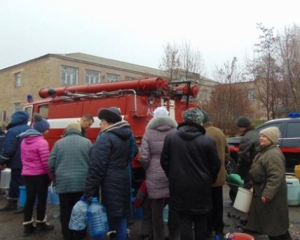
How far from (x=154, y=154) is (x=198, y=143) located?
1.00 m

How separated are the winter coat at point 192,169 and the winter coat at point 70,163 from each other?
1381mm

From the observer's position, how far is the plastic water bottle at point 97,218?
4125 millimetres


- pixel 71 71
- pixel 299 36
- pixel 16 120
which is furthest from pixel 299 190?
pixel 71 71

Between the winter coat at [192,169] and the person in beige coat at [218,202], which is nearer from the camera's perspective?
the winter coat at [192,169]

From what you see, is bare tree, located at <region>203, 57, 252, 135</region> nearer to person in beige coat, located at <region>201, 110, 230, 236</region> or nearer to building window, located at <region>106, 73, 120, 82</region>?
person in beige coat, located at <region>201, 110, 230, 236</region>

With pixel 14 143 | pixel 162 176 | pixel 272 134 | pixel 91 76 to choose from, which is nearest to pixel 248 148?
pixel 272 134

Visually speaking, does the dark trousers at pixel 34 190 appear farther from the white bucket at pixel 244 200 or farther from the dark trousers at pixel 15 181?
the white bucket at pixel 244 200

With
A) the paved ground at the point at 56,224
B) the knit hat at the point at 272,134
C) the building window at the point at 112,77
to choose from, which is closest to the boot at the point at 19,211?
the paved ground at the point at 56,224

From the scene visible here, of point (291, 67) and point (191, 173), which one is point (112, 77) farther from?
point (191, 173)

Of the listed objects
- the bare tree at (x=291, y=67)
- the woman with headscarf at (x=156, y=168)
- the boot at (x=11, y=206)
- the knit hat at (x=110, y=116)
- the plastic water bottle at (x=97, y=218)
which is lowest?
the boot at (x=11, y=206)

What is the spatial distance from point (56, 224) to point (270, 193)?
3.86 metres

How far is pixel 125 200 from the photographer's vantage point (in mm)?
4320

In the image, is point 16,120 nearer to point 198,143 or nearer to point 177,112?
point 177,112

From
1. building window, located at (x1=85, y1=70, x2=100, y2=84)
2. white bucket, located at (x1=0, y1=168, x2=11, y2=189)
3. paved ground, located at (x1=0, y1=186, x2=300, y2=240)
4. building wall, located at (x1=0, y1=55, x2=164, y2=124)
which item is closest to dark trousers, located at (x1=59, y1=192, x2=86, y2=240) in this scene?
paved ground, located at (x1=0, y1=186, x2=300, y2=240)
